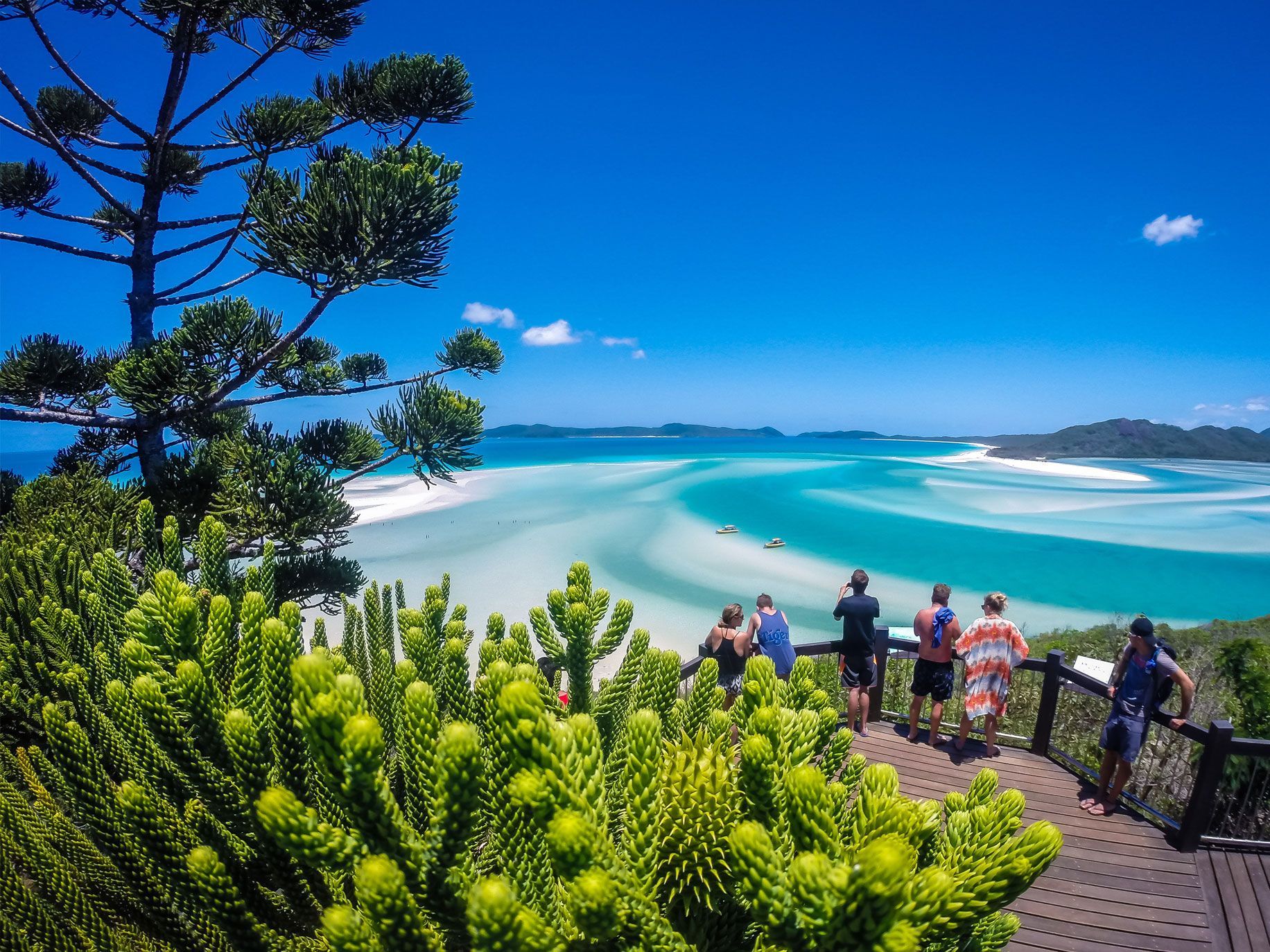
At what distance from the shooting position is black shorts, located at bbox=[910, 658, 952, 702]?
602 centimetres

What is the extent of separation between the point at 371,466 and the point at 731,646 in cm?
510

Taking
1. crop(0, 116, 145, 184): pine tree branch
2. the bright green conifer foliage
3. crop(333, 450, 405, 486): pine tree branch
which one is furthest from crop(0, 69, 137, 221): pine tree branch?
the bright green conifer foliage

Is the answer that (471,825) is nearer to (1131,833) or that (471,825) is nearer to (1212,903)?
(1212,903)

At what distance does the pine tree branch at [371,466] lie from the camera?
663 centimetres

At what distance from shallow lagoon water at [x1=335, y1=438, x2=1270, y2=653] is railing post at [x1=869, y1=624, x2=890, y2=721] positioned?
10.2 metres

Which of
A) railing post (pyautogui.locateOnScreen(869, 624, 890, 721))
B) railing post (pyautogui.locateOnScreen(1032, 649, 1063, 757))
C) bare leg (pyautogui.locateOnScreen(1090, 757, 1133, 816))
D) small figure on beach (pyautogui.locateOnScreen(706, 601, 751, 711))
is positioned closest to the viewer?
bare leg (pyautogui.locateOnScreen(1090, 757, 1133, 816))

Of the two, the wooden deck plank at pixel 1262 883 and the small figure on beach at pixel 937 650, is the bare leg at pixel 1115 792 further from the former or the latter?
the small figure on beach at pixel 937 650

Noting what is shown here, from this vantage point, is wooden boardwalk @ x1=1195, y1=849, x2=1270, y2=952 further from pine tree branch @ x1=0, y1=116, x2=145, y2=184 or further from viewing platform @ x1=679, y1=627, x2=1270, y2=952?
pine tree branch @ x1=0, y1=116, x2=145, y2=184

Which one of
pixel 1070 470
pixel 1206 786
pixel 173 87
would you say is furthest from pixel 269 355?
pixel 1070 470

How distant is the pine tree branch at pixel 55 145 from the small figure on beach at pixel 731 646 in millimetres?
8109

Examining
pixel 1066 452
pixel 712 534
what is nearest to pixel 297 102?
pixel 712 534

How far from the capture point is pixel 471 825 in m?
0.98

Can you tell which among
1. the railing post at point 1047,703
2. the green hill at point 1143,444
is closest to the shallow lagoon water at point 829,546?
the railing post at point 1047,703

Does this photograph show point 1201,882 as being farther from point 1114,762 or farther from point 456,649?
point 456,649
